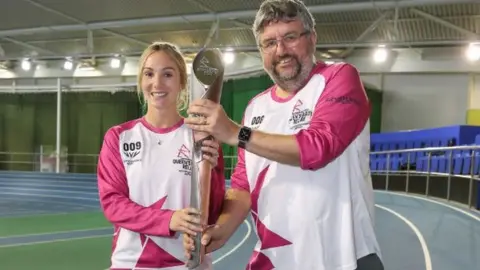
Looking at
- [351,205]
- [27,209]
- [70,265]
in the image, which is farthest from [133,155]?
[27,209]

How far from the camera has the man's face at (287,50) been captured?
1.42 meters

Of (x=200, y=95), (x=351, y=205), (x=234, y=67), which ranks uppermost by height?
(x=234, y=67)

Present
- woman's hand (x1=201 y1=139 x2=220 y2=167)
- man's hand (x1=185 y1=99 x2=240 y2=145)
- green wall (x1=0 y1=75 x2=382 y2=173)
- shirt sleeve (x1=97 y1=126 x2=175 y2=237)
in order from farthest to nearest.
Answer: green wall (x1=0 y1=75 x2=382 y2=173)
shirt sleeve (x1=97 y1=126 x2=175 y2=237)
woman's hand (x1=201 y1=139 x2=220 y2=167)
man's hand (x1=185 y1=99 x2=240 y2=145)

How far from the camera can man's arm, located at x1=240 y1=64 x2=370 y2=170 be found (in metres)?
1.25

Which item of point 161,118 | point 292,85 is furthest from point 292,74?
point 161,118

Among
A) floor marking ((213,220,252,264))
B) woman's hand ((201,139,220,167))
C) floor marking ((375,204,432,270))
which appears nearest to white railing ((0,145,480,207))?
floor marking ((375,204,432,270))

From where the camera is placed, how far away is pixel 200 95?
4.15ft

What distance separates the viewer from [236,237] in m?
6.21

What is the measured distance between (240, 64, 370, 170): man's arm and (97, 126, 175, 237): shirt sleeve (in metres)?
0.54

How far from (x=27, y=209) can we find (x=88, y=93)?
1074 cm

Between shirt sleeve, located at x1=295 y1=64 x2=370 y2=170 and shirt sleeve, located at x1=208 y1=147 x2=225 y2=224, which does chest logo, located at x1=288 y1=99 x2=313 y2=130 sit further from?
shirt sleeve, located at x1=208 y1=147 x2=225 y2=224

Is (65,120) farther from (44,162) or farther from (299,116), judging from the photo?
(299,116)

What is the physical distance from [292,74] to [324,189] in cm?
36

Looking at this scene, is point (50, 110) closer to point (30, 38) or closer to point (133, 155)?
point (30, 38)
